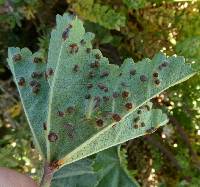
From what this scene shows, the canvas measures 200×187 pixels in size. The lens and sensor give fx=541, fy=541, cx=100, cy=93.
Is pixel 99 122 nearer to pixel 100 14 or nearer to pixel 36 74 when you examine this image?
pixel 36 74

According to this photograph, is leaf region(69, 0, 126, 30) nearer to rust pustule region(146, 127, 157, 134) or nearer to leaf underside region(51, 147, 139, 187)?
leaf underside region(51, 147, 139, 187)

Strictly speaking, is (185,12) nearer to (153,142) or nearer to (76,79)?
(153,142)

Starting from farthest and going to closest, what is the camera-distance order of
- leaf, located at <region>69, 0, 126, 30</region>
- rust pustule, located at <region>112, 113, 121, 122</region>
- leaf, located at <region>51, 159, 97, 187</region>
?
leaf, located at <region>69, 0, 126, 30</region> < leaf, located at <region>51, 159, 97, 187</region> < rust pustule, located at <region>112, 113, 121, 122</region>

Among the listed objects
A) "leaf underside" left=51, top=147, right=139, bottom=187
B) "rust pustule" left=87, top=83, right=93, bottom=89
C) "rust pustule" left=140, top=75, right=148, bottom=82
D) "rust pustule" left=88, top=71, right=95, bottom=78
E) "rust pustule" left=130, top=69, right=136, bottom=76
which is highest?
"rust pustule" left=130, top=69, right=136, bottom=76

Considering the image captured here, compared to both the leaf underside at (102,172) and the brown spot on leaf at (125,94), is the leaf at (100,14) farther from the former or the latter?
the brown spot on leaf at (125,94)

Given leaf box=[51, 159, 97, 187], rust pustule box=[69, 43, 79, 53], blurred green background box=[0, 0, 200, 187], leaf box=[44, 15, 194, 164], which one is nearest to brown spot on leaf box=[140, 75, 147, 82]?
leaf box=[44, 15, 194, 164]

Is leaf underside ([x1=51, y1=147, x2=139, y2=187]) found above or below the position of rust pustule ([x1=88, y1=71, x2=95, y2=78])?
below

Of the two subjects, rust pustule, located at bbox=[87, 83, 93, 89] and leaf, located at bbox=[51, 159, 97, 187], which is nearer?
rust pustule, located at bbox=[87, 83, 93, 89]

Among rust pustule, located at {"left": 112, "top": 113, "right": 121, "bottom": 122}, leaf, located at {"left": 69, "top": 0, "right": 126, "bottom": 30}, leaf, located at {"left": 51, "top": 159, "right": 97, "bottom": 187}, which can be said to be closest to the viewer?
rust pustule, located at {"left": 112, "top": 113, "right": 121, "bottom": 122}
